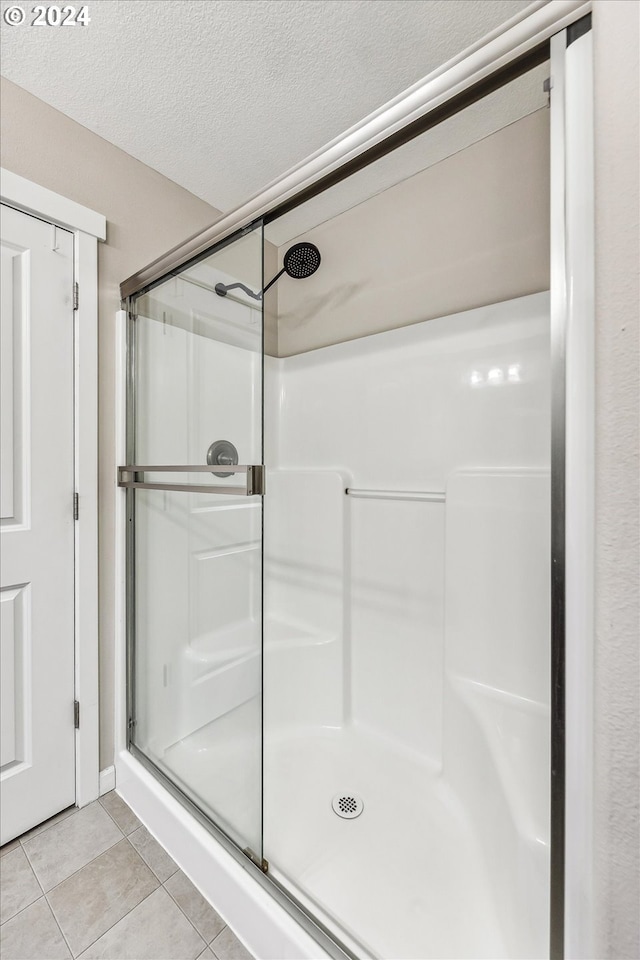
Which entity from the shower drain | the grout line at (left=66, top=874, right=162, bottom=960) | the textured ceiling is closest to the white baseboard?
the grout line at (left=66, top=874, right=162, bottom=960)

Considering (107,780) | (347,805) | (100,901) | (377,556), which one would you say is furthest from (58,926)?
(377,556)

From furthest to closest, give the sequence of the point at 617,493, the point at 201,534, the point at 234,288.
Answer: the point at 201,534 < the point at 234,288 < the point at 617,493

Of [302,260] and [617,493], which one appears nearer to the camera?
[617,493]

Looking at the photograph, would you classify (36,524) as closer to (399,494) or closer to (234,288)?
(234,288)

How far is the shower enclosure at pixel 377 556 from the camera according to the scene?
1.06 metres

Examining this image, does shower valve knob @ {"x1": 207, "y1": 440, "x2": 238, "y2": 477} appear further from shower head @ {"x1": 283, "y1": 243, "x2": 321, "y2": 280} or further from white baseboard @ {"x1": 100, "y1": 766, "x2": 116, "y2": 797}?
white baseboard @ {"x1": 100, "y1": 766, "x2": 116, "y2": 797}

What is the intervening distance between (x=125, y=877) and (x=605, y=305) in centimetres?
166

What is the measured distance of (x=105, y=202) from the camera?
1463 millimetres

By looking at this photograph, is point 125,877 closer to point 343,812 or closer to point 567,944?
point 343,812

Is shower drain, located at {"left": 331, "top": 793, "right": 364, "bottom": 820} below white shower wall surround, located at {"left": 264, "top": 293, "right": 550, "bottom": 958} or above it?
below

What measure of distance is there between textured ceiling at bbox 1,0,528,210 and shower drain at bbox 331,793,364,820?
2174mm

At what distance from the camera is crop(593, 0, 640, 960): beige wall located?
0.48 meters

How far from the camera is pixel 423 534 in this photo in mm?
1480

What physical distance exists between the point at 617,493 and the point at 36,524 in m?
1.47
